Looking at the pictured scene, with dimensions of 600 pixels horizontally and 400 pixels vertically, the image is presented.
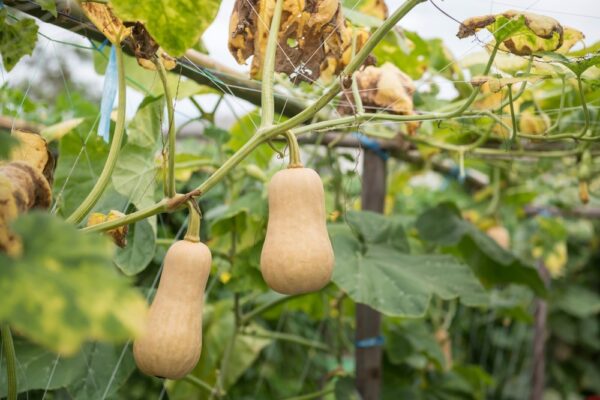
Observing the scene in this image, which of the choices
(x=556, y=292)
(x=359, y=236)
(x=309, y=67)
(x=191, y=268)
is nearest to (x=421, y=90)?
(x=359, y=236)

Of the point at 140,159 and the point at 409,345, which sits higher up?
the point at 140,159

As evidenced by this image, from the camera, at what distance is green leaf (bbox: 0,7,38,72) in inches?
24.3

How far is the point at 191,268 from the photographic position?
62 centimetres

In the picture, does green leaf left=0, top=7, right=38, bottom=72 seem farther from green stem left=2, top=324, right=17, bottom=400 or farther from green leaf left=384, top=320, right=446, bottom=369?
green leaf left=384, top=320, right=446, bottom=369

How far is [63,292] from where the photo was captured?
294 millimetres

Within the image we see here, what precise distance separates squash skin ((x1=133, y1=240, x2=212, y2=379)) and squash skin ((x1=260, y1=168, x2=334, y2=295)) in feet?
0.22

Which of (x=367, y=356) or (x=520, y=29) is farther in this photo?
(x=367, y=356)

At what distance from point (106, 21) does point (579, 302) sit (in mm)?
2896

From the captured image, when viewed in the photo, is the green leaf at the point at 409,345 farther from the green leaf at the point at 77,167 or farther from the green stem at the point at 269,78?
the green stem at the point at 269,78

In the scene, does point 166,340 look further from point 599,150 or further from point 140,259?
point 599,150

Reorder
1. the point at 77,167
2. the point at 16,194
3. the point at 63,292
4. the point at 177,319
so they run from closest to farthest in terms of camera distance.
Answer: the point at 63,292
the point at 16,194
the point at 177,319
the point at 77,167

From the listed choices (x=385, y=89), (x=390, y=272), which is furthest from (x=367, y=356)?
(x=385, y=89)

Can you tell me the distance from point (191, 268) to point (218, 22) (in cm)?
59

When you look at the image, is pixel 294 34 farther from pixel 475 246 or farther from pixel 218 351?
pixel 475 246
